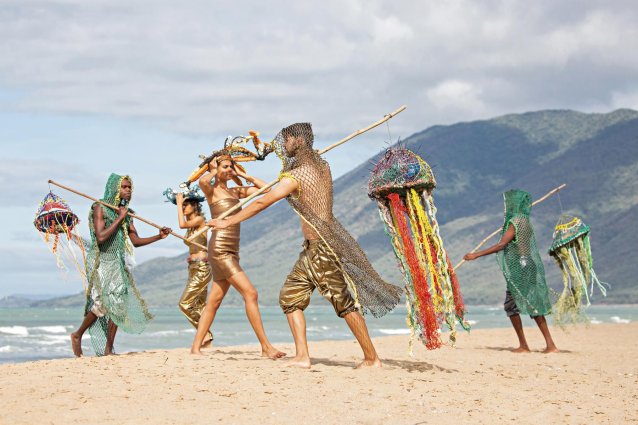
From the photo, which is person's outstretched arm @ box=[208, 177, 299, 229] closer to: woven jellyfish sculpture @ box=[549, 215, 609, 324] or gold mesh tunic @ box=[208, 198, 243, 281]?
gold mesh tunic @ box=[208, 198, 243, 281]

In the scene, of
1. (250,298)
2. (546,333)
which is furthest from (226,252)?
(546,333)

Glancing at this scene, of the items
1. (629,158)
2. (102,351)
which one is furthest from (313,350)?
(629,158)

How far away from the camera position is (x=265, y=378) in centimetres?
828

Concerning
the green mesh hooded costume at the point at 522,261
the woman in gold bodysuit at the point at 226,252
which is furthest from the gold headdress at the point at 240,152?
the green mesh hooded costume at the point at 522,261

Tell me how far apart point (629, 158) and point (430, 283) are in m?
192

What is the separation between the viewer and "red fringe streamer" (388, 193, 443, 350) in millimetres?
9203

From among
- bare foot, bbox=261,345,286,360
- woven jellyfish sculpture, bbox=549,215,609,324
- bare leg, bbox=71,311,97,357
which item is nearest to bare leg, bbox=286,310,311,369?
bare foot, bbox=261,345,286,360

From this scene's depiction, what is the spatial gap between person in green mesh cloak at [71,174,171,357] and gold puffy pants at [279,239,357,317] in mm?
2291

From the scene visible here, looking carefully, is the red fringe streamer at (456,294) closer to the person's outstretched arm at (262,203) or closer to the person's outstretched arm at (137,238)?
the person's outstretched arm at (262,203)

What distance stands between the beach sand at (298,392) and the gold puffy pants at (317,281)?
0.59 m

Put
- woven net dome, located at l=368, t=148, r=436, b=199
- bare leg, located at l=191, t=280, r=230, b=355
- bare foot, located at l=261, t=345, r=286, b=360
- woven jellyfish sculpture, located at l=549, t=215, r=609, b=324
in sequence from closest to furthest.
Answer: woven net dome, located at l=368, t=148, r=436, b=199, bare foot, located at l=261, t=345, r=286, b=360, bare leg, located at l=191, t=280, r=230, b=355, woven jellyfish sculpture, located at l=549, t=215, r=609, b=324

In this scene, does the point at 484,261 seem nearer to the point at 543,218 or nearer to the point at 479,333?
the point at 543,218

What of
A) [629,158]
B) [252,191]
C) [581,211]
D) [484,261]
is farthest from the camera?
[629,158]

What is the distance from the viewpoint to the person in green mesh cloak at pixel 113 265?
1080 centimetres
